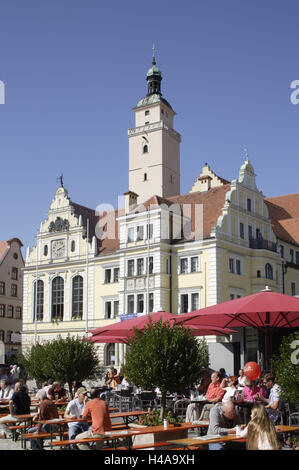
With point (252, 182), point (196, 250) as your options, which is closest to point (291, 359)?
point (196, 250)

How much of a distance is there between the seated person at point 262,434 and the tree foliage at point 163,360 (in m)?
6.79

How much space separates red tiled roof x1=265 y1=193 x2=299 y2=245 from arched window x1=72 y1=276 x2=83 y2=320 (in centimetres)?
1630

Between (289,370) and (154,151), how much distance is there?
52.3 m

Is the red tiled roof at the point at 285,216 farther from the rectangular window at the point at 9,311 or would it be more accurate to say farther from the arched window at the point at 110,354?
the rectangular window at the point at 9,311

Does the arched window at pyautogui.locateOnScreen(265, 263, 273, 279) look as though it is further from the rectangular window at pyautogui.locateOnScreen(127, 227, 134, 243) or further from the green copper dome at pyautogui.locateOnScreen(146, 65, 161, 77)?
the green copper dome at pyautogui.locateOnScreen(146, 65, 161, 77)

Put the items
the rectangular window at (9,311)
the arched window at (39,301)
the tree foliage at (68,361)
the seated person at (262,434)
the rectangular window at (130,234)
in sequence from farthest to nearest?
the rectangular window at (9,311), the arched window at (39,301), the rectangular window at (130,234), the tree foliage at (68,361), the seated person at (262,434)

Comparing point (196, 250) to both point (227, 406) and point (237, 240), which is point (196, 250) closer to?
point (237, 240)

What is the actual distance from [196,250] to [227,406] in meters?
33.3

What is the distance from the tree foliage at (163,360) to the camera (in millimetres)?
13875

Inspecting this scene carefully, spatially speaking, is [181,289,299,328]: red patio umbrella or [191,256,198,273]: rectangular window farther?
[191,256,198,273]: rectangular window

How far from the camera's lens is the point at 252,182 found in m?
47.7

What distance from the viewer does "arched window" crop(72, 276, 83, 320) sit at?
162 feet

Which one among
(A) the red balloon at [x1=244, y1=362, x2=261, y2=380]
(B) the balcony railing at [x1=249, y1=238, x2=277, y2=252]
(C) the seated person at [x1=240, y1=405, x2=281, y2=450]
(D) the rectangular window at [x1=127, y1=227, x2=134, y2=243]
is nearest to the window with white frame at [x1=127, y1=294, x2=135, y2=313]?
(D) the rectangular window at [x1=127, y1=227, x2=134, y2=243]

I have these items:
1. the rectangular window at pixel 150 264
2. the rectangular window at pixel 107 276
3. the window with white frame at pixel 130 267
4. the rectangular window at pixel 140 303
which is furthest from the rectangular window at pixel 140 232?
the rectangular window at pixel 107 276
